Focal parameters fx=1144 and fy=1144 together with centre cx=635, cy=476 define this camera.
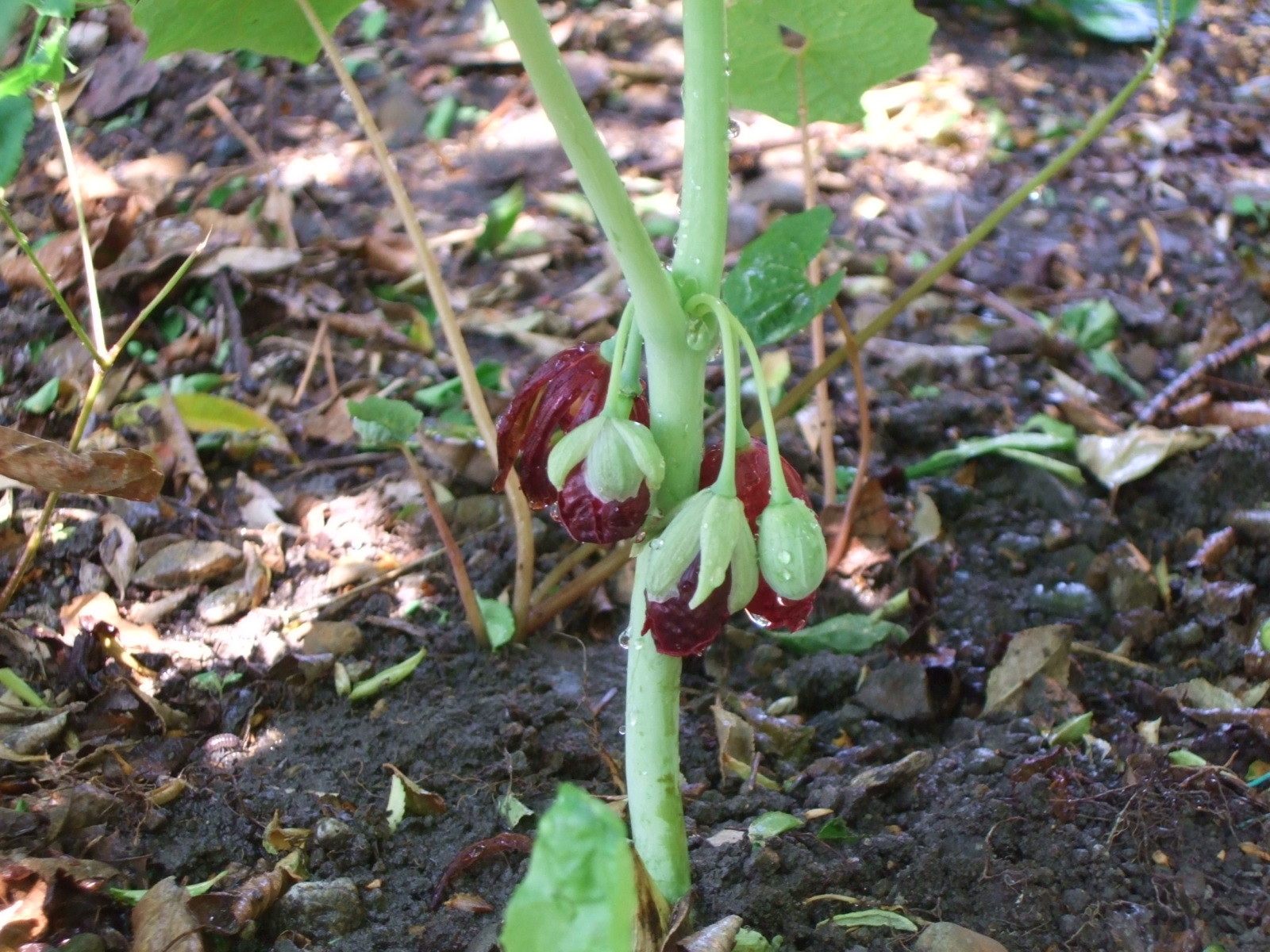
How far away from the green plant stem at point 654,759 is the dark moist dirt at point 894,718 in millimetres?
67

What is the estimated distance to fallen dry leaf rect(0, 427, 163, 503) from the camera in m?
0.87

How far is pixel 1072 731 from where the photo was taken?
1.09m

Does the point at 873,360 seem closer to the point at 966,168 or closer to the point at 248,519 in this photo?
the point at 966,168

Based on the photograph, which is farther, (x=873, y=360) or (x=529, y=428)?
(x=873, y=360)

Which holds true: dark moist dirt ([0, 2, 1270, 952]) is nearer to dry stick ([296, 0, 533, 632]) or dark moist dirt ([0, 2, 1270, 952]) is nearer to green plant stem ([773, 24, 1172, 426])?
dry stick ([296, 0, 533, 632])

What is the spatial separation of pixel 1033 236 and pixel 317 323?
1.31 m

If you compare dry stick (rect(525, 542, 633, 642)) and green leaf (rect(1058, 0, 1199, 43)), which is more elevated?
dry stick (rect(525, 542, 633, 642))

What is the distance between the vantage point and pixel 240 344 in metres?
1.62

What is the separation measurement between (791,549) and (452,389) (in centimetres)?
98

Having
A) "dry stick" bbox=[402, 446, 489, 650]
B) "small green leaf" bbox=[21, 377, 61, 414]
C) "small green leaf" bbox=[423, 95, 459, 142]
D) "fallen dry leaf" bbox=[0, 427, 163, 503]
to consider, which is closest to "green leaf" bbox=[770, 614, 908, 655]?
"dry stick" bbox=[402, 446, 489, 650]

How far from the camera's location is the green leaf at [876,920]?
0.87 m

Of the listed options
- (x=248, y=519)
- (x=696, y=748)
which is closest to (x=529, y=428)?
(x=696, y=748)

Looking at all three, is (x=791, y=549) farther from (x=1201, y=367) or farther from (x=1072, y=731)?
(x=1201, y=367)

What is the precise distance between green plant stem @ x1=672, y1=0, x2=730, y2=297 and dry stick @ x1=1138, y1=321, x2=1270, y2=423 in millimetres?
1119
